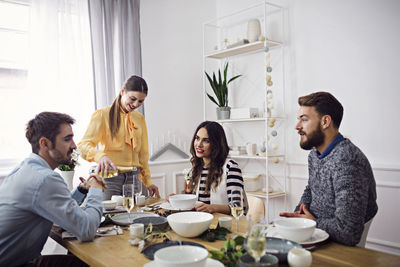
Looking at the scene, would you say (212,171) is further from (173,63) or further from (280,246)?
(173,63)

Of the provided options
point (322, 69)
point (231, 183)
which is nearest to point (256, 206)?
point (231, 183)

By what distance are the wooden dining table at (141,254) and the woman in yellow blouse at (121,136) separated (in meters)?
0.94

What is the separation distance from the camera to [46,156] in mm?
1676

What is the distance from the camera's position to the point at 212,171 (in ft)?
7.43

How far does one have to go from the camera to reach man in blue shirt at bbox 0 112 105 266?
1433 millimetres

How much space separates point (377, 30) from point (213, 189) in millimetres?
2074

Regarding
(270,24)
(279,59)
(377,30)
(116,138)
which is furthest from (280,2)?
(116,138)

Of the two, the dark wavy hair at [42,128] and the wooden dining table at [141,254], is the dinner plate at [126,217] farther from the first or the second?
the dark wavy hair at [42,128]

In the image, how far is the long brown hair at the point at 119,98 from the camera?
8.29 feet

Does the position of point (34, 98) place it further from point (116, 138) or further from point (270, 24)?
point (270, 24)

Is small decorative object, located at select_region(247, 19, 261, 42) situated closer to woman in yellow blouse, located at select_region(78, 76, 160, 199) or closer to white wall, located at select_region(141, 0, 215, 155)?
white wall, located at select_region(141, 0, 215, 155)

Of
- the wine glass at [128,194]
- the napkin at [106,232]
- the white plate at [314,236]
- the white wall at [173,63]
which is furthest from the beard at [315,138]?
the white wall at [173,63]

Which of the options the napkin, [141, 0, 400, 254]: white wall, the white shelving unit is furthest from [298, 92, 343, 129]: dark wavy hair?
the white shelving unit

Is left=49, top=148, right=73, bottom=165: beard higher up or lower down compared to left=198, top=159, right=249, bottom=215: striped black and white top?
higher up
